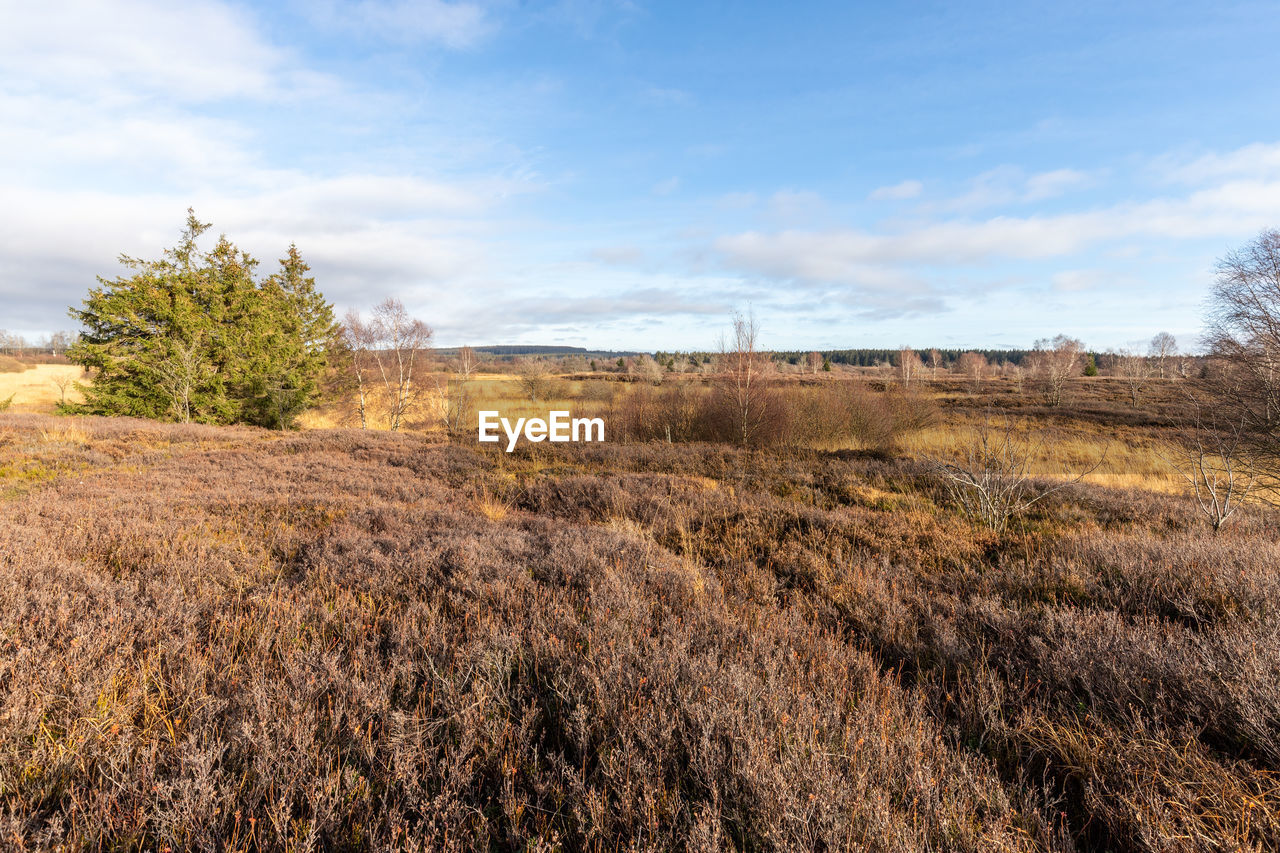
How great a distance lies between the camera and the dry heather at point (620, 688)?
2070 mm

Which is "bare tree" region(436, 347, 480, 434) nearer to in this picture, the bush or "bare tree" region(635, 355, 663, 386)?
the bush

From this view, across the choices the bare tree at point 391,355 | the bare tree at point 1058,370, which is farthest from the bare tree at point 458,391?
the bare tree at point 1058,370

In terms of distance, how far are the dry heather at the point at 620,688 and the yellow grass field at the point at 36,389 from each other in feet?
143

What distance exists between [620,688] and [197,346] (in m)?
29.0

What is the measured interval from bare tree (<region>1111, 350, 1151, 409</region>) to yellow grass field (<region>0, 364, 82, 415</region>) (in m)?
77.1

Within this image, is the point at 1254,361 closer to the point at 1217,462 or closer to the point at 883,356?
the point at 1217,462

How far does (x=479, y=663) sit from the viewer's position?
3.08 meters

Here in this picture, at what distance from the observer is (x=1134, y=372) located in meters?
57.6

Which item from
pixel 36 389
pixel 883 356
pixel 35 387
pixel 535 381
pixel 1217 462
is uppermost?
pixel 883 356

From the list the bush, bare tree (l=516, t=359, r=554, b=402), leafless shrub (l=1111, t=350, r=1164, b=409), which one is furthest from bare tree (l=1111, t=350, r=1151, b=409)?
bare tree (l=516, t=359, r=554, b=402)

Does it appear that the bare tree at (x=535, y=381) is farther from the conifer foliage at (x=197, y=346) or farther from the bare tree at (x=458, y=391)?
the conifer foliage at (x=197, y=346)

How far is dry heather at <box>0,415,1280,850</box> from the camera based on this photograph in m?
2.07

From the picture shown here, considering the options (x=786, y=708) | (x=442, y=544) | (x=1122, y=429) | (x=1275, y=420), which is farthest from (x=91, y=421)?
(x=1122, y=429)

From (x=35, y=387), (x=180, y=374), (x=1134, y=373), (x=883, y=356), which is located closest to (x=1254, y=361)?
(x=180, y=374)
